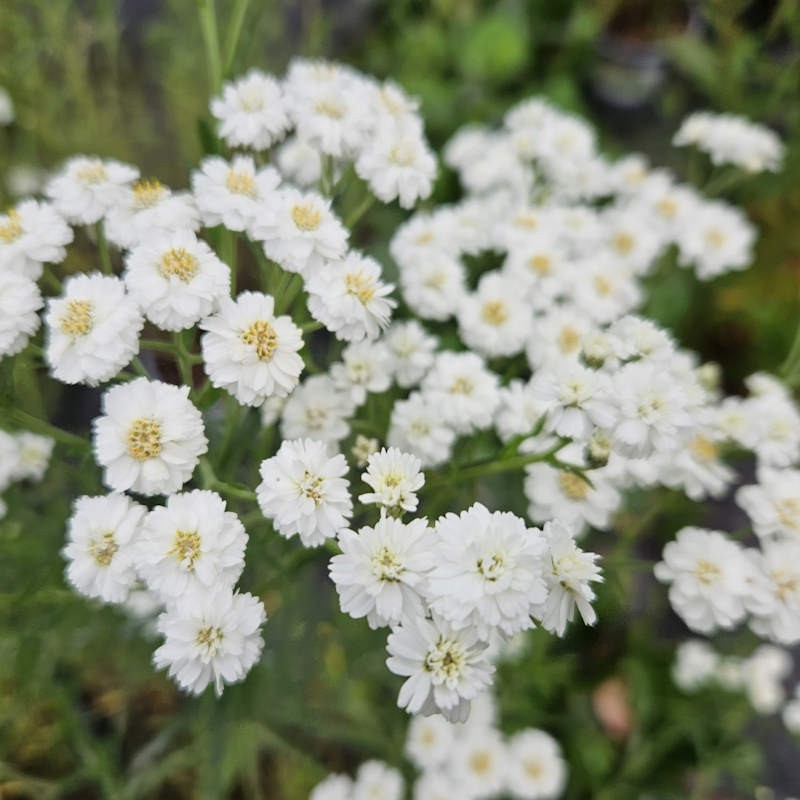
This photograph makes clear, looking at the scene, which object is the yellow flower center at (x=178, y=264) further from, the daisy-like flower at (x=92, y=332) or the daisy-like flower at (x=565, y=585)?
the daisy-like flower at (x=565, y=585)

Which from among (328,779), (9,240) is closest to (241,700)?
(328,779)

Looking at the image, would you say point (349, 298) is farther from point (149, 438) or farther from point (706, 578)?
point (706, 578)

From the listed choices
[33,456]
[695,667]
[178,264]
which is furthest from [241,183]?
[695,667]

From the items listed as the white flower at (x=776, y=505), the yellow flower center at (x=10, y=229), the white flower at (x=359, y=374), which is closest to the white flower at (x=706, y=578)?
the white flower at (x=776, y=505)

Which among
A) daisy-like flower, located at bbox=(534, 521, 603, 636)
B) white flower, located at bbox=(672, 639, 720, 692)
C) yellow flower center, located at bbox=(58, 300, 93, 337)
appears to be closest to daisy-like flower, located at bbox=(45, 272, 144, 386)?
yellow flower center, located at bbox=(58, 300, 93, 337)

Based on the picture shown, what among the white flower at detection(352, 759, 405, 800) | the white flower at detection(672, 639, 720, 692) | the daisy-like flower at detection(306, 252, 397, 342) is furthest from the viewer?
the white flower at detection(672, 639, 720, 692)

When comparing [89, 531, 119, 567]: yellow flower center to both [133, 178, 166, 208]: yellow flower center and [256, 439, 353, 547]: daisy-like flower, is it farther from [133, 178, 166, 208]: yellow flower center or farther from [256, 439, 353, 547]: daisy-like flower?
[133, 178, 166, 208]: yellow flower center
